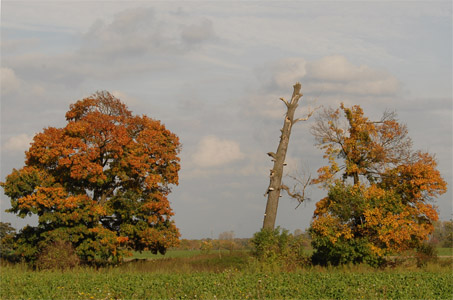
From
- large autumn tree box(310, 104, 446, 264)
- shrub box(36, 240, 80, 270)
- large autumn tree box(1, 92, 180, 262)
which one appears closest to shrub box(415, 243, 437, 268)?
large autumn tree box(310, 104, 446, 264)

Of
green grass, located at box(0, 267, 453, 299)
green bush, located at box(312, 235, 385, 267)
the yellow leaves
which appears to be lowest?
green grass, located at box(0, 267, 453, 299)

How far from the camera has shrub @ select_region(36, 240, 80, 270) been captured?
24.0 meters

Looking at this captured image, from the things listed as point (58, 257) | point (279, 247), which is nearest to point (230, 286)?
point (279, 247)

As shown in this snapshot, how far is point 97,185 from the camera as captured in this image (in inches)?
1163

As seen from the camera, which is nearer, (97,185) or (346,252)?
(346,252)

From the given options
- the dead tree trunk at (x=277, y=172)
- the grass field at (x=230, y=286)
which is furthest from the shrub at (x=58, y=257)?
the dead tree trunk at (x=277, y=172)

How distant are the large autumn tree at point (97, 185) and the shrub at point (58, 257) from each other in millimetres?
1287

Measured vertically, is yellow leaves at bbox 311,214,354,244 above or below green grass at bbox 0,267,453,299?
above

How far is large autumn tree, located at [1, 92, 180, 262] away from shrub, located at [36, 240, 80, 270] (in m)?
1.29

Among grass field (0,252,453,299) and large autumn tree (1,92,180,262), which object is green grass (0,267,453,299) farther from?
large autumn tree (1,92,180,262)

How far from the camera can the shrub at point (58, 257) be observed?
943 inches

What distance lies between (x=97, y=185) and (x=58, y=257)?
6161 mm

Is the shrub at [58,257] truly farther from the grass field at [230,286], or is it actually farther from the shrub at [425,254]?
the shrub at [425,254]

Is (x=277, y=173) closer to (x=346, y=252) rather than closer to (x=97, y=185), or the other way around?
(x=346, y=252)
